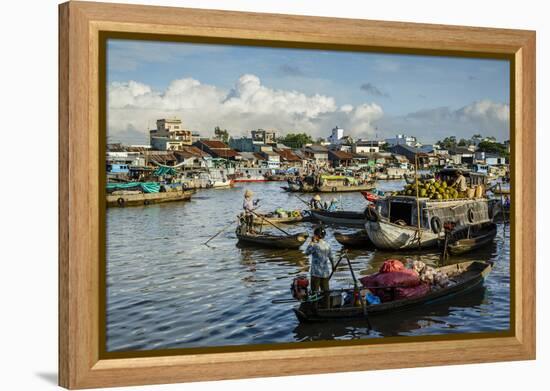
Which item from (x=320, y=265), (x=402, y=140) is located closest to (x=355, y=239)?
(x=320, y=265)

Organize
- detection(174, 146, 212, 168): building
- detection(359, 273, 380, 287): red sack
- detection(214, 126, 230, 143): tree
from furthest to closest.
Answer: detection(359, 273, 380, 287): red sack, detection(174, 146, 212, 168): building, detection(214, 126, 230, 143): tree

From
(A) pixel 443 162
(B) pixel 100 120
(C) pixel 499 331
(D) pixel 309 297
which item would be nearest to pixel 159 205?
(B) pixel 100 120

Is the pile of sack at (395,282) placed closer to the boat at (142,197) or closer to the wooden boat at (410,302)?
the wooden boat at (410,302)

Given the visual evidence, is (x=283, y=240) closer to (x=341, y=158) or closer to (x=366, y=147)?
(x=341, y=158)

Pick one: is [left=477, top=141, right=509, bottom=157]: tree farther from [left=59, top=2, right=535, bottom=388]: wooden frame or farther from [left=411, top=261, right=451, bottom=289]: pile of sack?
[left=411, top=261, right=451, bottom=289]: pile of sack

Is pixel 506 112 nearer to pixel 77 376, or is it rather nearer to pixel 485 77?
pixel 485 77

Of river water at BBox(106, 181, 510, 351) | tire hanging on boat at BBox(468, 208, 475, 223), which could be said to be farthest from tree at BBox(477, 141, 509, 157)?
river water at BBox(106, 181, 510, 351)
